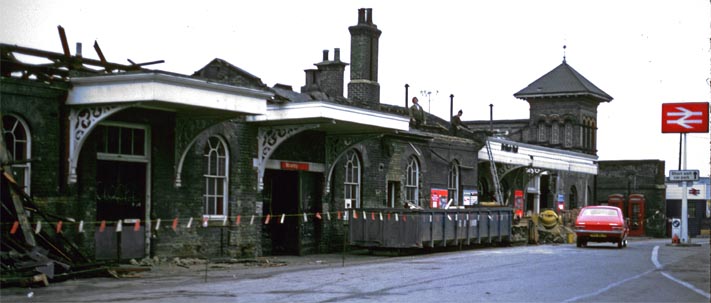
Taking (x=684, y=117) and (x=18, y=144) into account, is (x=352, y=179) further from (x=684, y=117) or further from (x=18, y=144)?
(x=18, y=144)

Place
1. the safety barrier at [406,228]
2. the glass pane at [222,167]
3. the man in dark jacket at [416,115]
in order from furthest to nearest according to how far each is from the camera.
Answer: the man in dark jacket at [416,115] → the safety barrier at [406,228] → the glass pane at [222,167]

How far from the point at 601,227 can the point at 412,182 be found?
6.91 metres

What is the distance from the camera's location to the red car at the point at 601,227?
111ft

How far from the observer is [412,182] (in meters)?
36.4

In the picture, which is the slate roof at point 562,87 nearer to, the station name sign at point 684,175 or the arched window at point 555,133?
the arched window at point 555,133

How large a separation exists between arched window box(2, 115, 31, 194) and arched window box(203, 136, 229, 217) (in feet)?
19.2

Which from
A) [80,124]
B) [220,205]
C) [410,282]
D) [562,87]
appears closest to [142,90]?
[80,124]

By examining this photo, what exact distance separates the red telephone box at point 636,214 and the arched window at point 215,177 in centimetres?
4049

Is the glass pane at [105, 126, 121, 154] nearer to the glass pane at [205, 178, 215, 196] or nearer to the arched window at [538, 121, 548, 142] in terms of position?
the glass pane at [205, 178, 215, 196]

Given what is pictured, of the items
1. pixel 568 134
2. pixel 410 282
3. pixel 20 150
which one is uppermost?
pixel 568 134

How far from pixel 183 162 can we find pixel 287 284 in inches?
306

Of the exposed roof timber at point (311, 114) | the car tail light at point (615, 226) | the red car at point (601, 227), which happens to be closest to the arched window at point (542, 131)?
the red car at point (601, 227)

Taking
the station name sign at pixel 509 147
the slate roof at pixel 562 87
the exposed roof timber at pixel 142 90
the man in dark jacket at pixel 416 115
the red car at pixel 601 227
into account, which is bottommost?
the red car at pixel 601 227

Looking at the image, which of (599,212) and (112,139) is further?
(599,212)
